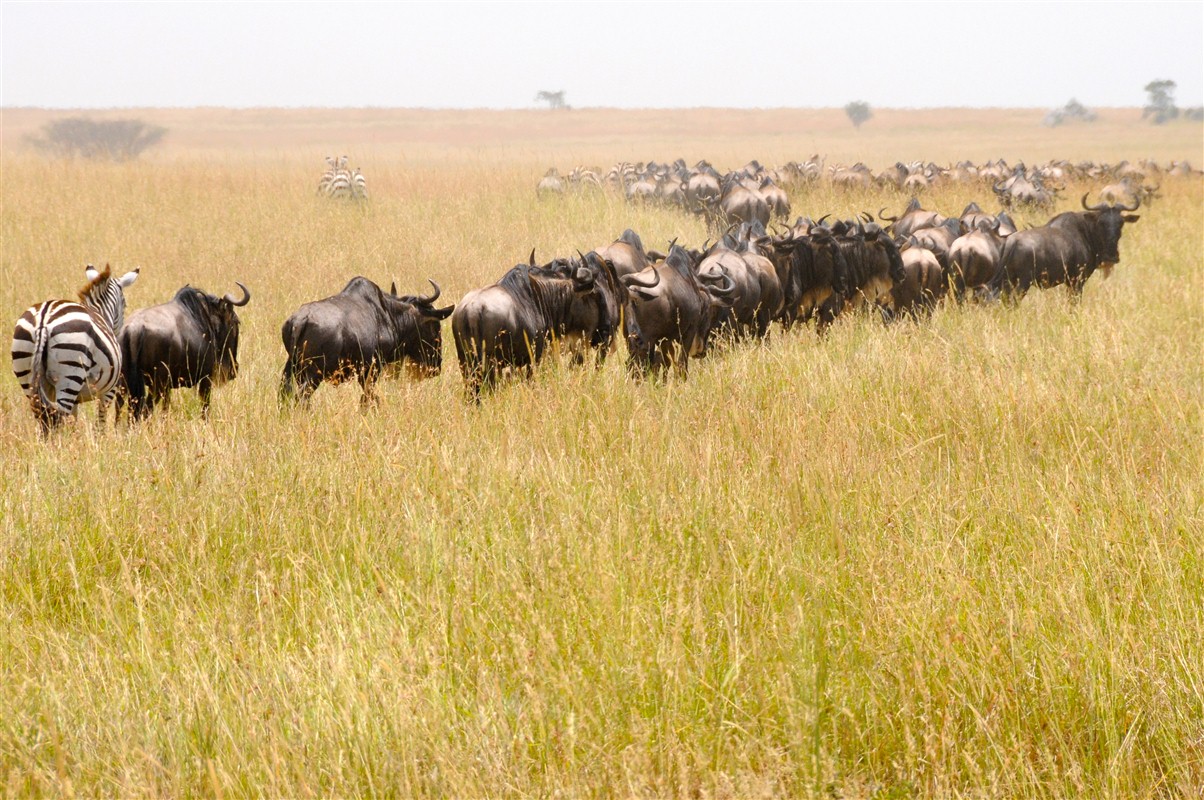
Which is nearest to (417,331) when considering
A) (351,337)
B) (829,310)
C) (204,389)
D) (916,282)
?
(351,337)

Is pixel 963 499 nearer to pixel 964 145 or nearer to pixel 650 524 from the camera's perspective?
pixel 650 524

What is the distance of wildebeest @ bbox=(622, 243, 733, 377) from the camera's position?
7.83 m

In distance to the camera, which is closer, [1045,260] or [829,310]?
[829,310]

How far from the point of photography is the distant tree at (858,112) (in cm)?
9631

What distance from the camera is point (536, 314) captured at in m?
7.02

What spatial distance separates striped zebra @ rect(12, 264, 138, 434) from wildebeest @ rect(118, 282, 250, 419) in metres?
0.29

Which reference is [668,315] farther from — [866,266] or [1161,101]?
[1161,101]

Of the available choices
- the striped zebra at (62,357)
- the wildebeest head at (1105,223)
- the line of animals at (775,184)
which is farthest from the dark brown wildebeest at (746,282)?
the line of animals at (775,184)

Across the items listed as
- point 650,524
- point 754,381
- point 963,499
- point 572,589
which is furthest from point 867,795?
point 754,381

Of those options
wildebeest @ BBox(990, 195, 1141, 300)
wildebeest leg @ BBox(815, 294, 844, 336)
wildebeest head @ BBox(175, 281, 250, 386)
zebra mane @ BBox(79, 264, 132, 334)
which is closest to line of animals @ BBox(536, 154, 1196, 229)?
wildebeest @ BBox(990, 195, 1141, 300)

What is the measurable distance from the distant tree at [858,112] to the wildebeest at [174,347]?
9667cm

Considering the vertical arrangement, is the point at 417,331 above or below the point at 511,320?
below

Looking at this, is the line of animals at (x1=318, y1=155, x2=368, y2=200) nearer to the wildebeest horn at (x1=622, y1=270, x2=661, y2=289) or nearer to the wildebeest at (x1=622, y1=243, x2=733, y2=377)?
the wildebeest at (x1=622, y1=243, x2=733, y2=377)

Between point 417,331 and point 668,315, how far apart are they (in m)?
2.05
